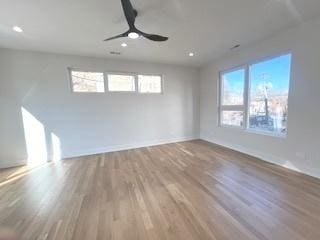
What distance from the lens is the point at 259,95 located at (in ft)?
12.4

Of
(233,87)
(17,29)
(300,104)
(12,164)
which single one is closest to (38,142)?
(12,164)

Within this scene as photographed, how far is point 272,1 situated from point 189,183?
2828mm

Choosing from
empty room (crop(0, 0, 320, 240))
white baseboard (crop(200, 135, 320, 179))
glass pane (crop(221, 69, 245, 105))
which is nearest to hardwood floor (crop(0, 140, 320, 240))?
empty room (crop(0, 0, 320, 240))

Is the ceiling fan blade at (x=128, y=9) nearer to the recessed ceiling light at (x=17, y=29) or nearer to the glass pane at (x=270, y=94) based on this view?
the recessed ceiling light at (x=17, y=29)

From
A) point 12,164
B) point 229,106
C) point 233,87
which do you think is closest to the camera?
point 12,164

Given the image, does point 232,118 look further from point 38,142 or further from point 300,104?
point 38,142

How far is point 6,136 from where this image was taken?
3.62 meters

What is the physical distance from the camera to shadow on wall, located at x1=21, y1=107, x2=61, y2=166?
378cm

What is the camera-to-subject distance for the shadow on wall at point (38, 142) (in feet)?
12.4

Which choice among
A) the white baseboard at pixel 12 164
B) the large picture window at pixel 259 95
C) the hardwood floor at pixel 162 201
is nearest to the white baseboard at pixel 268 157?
the hardwood floor at pixel 162 201

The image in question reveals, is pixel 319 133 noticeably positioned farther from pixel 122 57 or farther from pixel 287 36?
pixel 122 57

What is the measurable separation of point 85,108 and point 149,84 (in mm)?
1974

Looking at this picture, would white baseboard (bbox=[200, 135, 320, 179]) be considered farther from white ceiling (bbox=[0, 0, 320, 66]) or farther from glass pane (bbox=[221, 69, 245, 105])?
white ceiling (bbox=[0, 0, 320, 66])

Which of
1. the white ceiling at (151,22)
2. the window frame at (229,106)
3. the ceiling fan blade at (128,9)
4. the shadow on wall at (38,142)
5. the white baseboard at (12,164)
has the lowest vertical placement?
the white baseboard at (12,164)
